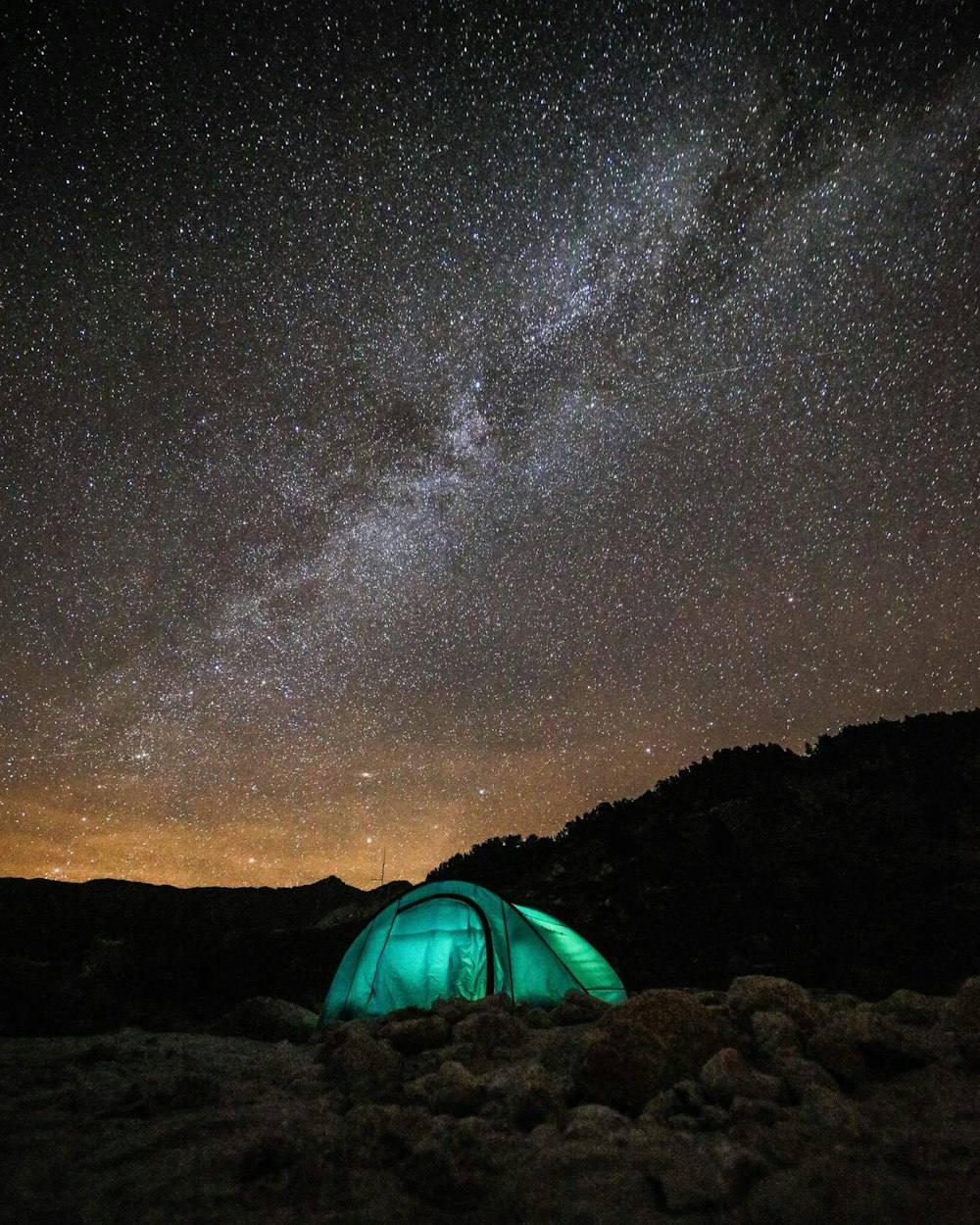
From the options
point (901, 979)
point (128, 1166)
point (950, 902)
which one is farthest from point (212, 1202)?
point (950, 902)

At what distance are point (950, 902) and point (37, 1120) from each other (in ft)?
66.9

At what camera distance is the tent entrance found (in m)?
8.17

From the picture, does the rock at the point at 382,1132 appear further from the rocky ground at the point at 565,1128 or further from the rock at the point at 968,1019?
the rock at the point at 968,1019

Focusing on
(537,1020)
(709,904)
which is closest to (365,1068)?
(537,1020)

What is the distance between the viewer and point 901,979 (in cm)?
1217

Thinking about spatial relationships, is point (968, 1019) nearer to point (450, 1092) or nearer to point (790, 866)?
point (450, 1092)

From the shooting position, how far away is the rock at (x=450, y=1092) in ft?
11.7

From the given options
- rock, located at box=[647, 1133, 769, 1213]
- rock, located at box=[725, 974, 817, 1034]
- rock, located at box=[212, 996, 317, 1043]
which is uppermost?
rock, located at box=[725, 974, 817, 1034]

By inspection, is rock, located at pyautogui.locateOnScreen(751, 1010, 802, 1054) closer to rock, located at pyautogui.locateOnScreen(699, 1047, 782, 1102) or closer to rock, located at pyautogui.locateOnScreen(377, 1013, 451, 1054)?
rock, located at pyautogui.locateOnScreen(699, 1047, 782, 1102)

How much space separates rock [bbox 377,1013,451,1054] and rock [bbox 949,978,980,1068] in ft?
11.8

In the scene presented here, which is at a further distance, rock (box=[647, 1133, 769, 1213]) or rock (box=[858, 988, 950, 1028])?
rock (box=[858, 988, 950, 1028])

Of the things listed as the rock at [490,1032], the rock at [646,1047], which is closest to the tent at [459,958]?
the rock at [490,1032]

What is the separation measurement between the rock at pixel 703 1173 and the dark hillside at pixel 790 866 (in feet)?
38.9

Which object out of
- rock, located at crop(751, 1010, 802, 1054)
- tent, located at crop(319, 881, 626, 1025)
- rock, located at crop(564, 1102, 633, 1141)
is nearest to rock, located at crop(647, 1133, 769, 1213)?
rock, located at crop(564, 1102, 633, 1141)
